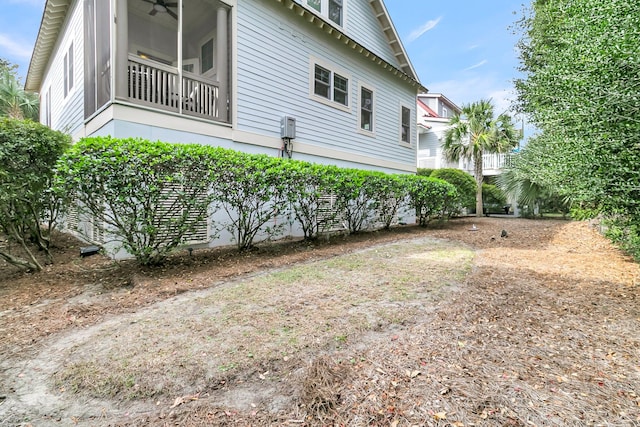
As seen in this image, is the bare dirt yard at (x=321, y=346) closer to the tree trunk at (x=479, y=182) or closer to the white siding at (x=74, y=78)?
the white siding at (x=74, y=78)

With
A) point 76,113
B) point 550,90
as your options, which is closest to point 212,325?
point 550,90

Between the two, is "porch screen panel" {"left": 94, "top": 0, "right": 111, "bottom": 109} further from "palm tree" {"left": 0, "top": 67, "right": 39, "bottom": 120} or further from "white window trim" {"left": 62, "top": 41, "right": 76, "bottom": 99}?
"palm tree" {"left": 0, "top": 67, "right": 39, "bottom": 120}

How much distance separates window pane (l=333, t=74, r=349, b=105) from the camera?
9820 millimetres

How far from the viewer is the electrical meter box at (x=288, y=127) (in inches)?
311

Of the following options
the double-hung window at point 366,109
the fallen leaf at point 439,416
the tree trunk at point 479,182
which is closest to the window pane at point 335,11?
the double-hung window at point 366,109

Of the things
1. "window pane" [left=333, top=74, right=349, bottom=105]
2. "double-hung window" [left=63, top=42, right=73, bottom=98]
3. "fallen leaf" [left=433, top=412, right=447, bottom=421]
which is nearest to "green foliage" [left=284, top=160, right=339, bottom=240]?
"window pane" [left=333, top=74, right=349, bottom=105]

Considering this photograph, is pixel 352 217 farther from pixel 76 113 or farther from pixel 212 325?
pixel 76 113

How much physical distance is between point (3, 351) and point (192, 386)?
1.90 m

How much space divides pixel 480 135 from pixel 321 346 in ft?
52.9

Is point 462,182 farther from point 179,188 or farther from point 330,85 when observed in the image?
point 179,188

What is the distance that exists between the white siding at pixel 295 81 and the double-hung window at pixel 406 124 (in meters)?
1.29

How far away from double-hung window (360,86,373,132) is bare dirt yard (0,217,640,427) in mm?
7070

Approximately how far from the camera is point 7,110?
14789mm

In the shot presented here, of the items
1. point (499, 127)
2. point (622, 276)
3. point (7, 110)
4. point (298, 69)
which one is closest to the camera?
point (622, 276)
